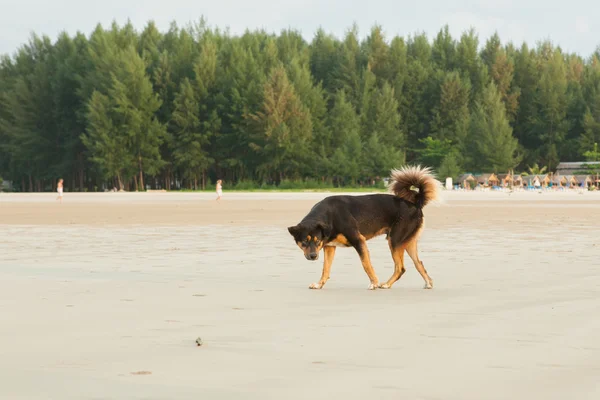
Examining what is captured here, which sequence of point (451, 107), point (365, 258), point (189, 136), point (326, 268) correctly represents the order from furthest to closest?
point (451, 107), point (189, 136), point (326, 268), point (365, 258)

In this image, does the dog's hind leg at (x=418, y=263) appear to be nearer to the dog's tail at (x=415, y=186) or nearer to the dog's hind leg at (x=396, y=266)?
the dog's hind leg at (x=396, y=266)

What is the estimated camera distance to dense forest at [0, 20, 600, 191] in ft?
281

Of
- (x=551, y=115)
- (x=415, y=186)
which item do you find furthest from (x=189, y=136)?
(x=415, y=186)

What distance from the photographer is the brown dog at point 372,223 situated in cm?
1048

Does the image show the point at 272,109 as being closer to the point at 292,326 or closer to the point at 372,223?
the point at 372,223

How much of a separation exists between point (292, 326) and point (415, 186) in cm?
391

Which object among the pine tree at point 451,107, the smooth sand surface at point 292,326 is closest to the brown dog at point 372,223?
the smooth sand surface at point 292,326

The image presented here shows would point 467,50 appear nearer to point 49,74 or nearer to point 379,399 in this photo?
point 49,74

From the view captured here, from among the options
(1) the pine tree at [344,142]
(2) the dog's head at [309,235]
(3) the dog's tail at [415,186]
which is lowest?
(2) the dog's head at [309,235]

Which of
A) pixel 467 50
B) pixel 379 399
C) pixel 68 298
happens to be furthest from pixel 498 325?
pixel 467 50

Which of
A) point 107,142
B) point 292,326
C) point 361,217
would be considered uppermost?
point 107,142

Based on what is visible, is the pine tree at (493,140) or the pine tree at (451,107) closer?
the pine tree at (493,140)

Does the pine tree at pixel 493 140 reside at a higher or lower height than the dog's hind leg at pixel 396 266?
higher

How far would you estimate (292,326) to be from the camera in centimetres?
793
